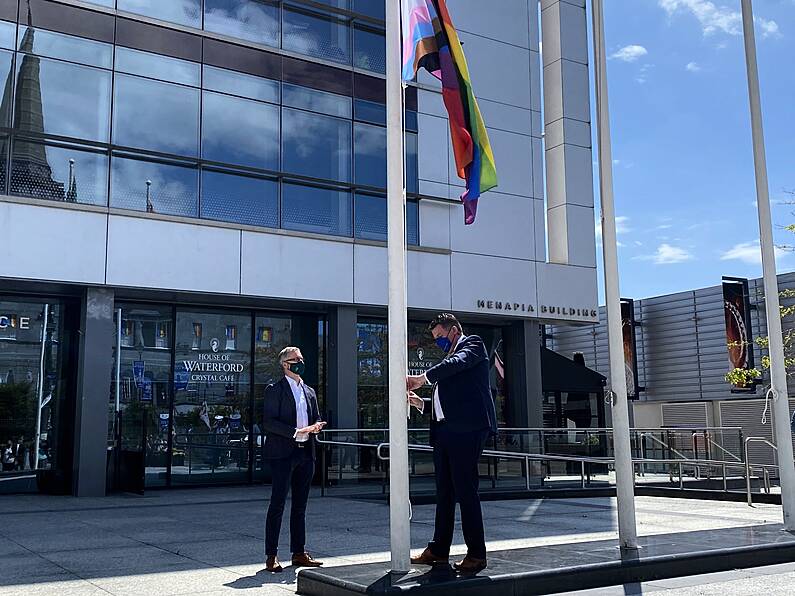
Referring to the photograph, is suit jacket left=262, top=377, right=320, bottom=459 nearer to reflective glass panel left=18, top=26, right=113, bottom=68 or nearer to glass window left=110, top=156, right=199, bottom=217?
glass window left=110, top=156, right=199, bottom=217

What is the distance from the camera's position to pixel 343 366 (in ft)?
64.4

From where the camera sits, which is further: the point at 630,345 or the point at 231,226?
the point at 630,345

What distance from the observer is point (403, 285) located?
716 cm

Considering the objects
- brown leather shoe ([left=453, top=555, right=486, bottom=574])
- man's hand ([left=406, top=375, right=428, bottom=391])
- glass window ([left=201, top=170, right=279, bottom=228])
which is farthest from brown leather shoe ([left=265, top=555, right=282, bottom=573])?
glass window ([left=201, top=170, right=279, bottom=228])

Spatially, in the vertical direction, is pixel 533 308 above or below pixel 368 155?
below

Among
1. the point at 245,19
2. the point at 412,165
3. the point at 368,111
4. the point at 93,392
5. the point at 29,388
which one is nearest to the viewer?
the point at 93,392

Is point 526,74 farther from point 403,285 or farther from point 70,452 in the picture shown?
point 403,285

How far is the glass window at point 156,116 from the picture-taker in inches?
675

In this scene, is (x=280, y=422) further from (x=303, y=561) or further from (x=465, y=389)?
(x=465, y=389)

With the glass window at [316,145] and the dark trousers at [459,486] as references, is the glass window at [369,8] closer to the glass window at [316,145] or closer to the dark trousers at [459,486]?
the glass window at [316,145]

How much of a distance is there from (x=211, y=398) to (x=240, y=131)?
19.1ft

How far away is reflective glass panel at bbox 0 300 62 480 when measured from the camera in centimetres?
1677

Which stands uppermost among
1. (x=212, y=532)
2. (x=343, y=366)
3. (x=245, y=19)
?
(x=245, y=19)

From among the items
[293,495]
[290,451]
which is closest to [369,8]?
[290,451]
